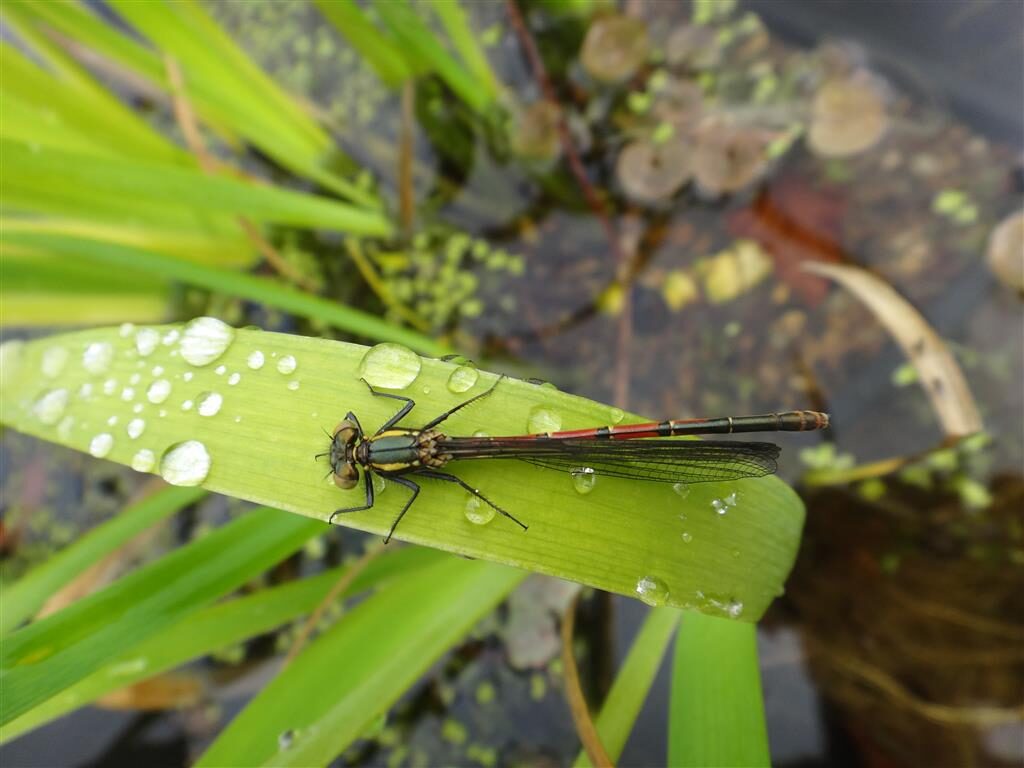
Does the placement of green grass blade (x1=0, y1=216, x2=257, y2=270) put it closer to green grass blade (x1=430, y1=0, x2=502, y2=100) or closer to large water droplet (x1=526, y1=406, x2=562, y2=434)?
green grass blade (x1=430, y1=0, x2=502, y2=100)

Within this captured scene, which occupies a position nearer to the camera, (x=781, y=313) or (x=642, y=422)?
(x=642, y=422)

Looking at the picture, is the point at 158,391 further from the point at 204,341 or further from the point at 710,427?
the point at 710,427

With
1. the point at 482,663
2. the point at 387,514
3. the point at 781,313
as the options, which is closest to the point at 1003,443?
the point at 781,313

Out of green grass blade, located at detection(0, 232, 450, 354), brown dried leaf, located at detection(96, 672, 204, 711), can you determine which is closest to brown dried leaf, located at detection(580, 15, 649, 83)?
green grass blade, located at detection(0, 232, 450, 354)

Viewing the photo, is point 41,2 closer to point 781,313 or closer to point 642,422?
point 642,422

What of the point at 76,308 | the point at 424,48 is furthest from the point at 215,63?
the point at 76,308
